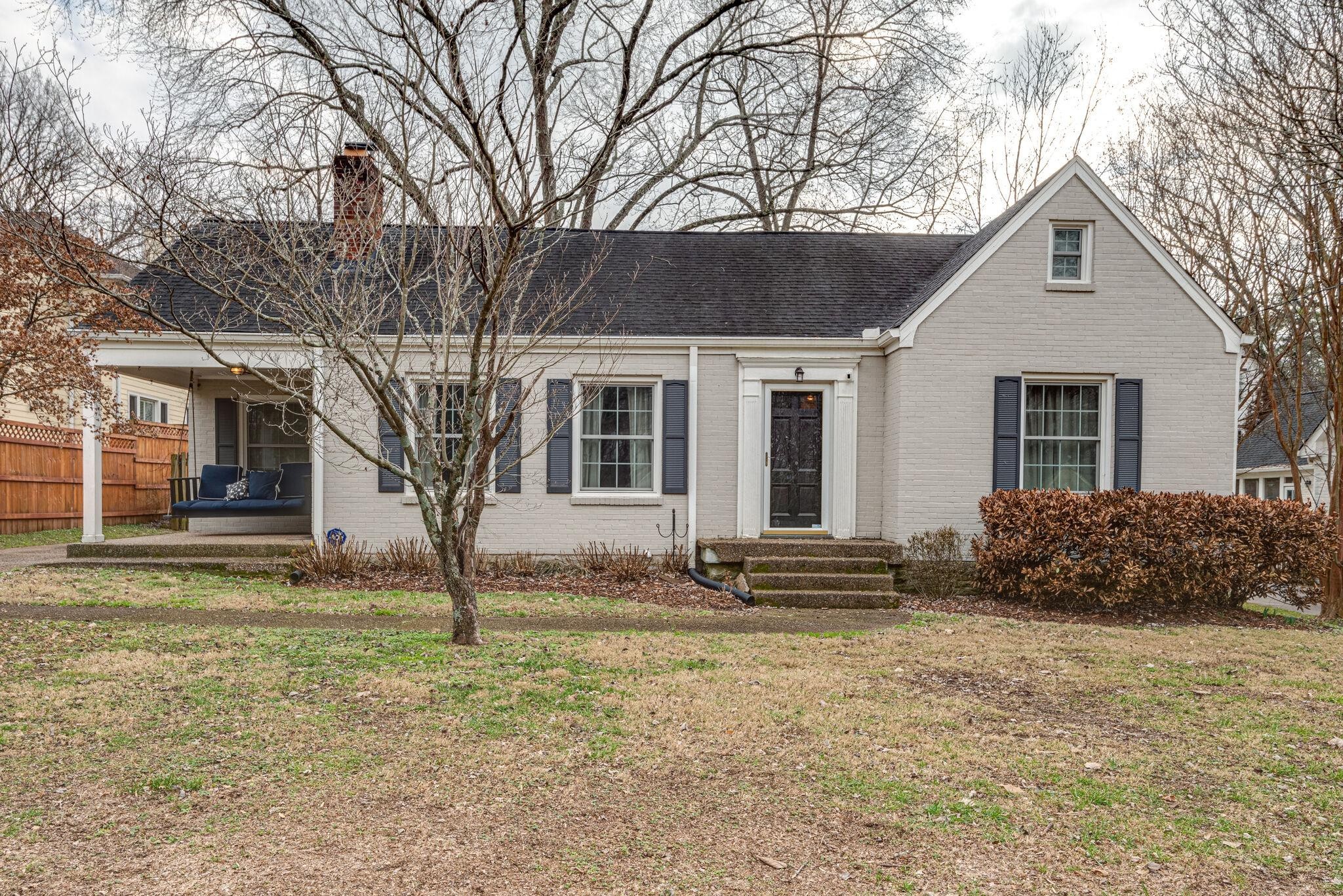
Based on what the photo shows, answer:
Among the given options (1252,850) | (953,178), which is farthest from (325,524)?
(953,178)

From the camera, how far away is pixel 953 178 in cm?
2112

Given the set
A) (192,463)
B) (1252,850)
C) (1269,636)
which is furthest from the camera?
(192,463)

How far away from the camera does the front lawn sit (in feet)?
11.1

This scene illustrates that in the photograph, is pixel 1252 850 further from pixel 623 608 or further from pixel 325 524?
pixel 325 524

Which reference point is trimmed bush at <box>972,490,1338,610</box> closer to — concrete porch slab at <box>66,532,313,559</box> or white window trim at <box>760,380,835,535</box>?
white window trim at <box>760,380,835,535</box>

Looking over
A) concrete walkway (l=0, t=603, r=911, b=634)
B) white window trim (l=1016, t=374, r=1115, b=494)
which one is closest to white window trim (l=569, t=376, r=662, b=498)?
concrete walkway (l=0, t=603, r=911, b=634)

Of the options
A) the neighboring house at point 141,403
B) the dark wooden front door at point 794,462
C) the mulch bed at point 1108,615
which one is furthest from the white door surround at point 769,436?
the neighboring house at point 141,403

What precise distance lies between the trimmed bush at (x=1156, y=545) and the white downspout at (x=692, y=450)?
12.7ft

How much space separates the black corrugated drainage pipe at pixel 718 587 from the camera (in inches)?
396

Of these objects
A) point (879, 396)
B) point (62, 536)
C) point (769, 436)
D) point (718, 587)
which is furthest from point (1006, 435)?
point (62, 536)

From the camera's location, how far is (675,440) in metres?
11.7

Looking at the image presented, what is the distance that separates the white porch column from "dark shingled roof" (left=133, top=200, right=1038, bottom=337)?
1.96 metres

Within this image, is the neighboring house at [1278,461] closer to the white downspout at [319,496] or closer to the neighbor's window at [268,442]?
the white downspout at [319,496]

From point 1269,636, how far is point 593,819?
27.1 feet
